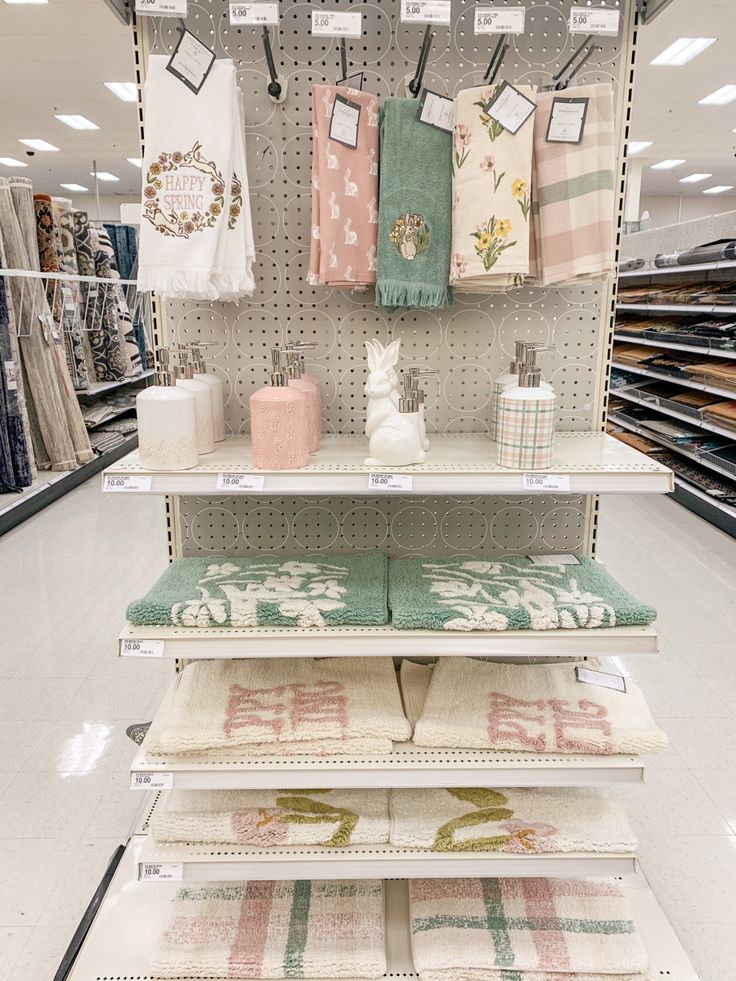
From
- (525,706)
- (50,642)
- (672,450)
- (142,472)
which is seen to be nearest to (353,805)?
(525,706)

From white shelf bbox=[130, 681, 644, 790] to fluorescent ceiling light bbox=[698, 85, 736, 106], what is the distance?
9.42 m

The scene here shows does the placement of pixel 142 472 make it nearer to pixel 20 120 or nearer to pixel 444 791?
pixel 444 791

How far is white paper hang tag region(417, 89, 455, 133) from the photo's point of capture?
5.07 feet

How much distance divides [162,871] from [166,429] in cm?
95

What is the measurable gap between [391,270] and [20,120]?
1078 cm

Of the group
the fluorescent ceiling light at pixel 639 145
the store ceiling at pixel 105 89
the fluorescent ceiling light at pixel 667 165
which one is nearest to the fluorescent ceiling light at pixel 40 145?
the store ceiling at pixel 105 89

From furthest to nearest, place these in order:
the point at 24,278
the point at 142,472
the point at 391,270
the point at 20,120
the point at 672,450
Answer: the point at 20,120 → the point at 672,450 → the point at 24,278 → the point at 391,270 → the point at 142,472

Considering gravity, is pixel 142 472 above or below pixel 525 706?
above

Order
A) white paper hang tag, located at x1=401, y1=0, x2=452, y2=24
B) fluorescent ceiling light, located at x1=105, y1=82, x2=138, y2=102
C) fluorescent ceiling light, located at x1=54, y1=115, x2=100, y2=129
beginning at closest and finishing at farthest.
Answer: white paper hang tag, located at x1=401, y1=0, x2=452, y2=24 < fluorescent ceiling light, located at x1=105, y1=82, x2=138, y2=102 < fluorescent ceiling light, located at x1=54, y1=115, x2=100, y2=129

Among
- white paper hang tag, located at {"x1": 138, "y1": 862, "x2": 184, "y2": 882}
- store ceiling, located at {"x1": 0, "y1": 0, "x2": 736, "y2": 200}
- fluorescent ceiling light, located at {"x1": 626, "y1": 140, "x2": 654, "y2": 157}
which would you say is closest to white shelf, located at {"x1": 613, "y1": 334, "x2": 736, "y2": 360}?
store ceiling, located at {"x1": 0, "y1": 0, "x2": 736, "y2": 200}

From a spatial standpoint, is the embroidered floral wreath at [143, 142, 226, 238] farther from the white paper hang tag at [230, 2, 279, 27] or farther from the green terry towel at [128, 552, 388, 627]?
the green terry towel at [128, 552, 388, 627]

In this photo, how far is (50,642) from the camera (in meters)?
3.31

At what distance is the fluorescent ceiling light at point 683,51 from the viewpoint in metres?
7.08

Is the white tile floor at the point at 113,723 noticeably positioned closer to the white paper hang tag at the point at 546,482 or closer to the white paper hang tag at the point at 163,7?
the white paper hang tag at the point at 546,482
